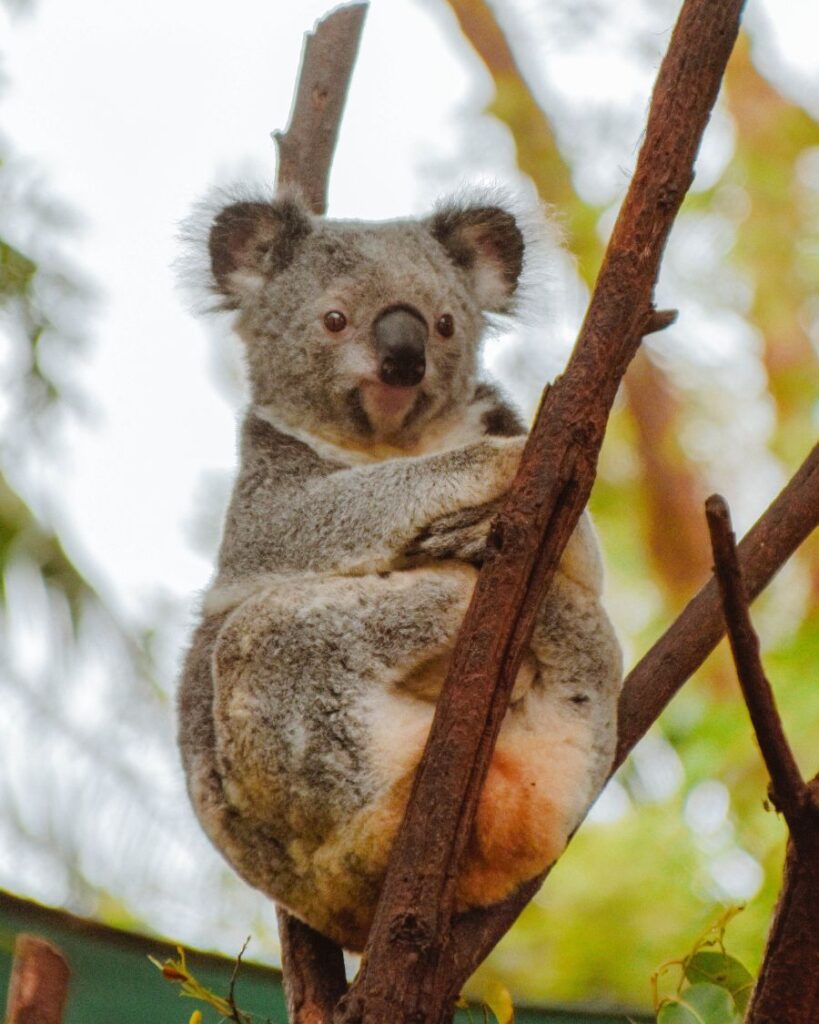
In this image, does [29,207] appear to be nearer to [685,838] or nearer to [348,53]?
[348,53]

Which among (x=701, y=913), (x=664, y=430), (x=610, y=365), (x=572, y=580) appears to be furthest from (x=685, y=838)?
(x=610, y=365)

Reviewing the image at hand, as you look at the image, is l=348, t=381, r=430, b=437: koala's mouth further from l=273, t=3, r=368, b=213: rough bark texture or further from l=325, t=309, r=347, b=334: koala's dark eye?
l=273, t=3, r=368, b=213: rough bark texture

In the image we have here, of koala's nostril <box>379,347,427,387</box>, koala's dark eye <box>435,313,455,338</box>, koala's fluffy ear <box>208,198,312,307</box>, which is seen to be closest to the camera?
koala's nostril <box>379,347,427,387</box>

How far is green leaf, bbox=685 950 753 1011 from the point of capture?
254cm

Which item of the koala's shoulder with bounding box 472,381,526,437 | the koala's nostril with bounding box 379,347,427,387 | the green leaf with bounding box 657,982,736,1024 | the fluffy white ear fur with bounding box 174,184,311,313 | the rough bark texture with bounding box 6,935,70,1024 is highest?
the fluffy white ear fur with bounding box 174,184,311,313

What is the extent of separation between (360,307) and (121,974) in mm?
1696

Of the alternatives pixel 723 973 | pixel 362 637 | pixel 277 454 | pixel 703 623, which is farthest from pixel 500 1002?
pixel 277 454

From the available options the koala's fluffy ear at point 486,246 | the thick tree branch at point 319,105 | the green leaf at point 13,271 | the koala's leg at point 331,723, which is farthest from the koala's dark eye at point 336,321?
the green leaf at point 13,271

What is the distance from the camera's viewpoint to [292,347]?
132 inches

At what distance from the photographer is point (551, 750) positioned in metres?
2.67

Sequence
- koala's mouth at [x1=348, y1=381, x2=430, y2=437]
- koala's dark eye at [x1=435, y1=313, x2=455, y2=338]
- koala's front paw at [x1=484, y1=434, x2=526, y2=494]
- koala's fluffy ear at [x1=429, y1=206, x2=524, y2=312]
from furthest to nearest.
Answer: koala's fluffy ear at [x1=429, y1=206, x2=524, y2=312] → koala's dark eye at [x1=435, y1=313, x2=455, y2=338] → koala's mouth at [x1=348, y1=381, x2=430, y2=437] → koala's front paw at [x1=484, y1=434, x2=526, y2=494]

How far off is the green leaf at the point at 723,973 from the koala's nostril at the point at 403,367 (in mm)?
1424

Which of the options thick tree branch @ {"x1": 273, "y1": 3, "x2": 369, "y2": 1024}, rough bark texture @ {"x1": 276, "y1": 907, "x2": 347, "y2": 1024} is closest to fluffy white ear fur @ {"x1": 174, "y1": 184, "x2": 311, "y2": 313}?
thick tree branch @ {"x1": 273, "y1": 3, "x2": 369, "y2": 1024}

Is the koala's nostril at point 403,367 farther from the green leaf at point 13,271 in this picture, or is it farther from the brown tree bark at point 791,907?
the green leaf at point 13,271
